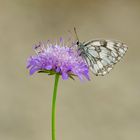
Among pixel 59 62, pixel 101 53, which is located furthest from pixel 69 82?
pixel 59 62

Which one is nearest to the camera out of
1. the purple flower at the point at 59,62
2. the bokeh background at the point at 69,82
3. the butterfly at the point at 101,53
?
the purple flower at the point at 59,62

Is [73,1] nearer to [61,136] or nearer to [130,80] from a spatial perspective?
[130,80]

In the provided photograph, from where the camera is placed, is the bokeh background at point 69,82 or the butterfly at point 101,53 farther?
the bokeh background at point 69,82

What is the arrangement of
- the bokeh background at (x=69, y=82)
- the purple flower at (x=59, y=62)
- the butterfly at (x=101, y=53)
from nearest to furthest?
the purple flower at (x=59, y=62)
the butterfly at (x=101, y=53)
the bokeh background at (x=69, y=82)

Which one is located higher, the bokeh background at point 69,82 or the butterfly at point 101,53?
the bokeh background at point 69,82

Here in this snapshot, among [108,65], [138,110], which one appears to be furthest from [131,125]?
[108,65]

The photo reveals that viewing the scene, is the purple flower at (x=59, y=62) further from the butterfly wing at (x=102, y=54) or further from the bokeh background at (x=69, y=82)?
the bokeh background at (x=69, y=82)

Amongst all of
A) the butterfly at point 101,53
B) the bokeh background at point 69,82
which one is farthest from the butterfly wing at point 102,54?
the bokeh background at point 69,82
